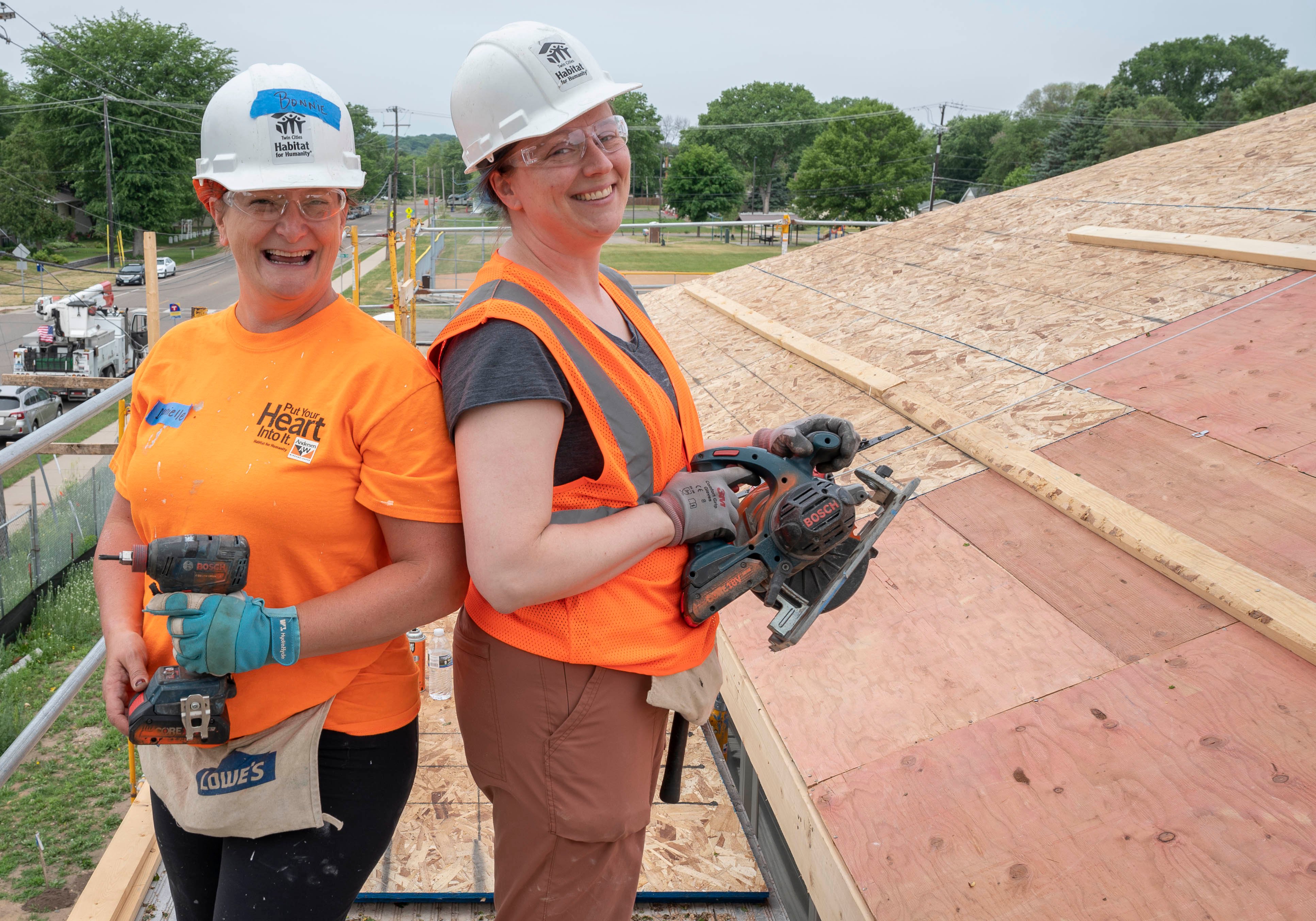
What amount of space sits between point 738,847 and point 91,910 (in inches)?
85.0

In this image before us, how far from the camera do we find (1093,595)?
2.63m

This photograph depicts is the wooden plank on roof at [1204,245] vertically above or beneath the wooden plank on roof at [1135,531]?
above

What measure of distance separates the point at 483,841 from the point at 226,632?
209 cm

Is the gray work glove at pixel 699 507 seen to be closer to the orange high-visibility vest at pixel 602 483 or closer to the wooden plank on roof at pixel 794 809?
the orange high-visibility vest at pixel 602 483

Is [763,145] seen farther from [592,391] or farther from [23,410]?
[592,391]

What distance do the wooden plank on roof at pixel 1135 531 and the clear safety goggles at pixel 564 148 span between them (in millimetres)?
2094

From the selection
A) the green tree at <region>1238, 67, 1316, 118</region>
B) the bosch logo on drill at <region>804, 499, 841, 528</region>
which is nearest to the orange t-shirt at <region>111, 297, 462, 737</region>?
the bosch logo on drill at <region>804, 499, 841, 528</region>

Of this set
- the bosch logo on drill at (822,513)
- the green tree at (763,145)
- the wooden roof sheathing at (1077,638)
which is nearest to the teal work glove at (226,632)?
the bosch logo on drill at (822,513)

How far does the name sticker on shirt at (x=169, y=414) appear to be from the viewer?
1534 millimetres

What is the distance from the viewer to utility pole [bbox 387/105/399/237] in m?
14.3

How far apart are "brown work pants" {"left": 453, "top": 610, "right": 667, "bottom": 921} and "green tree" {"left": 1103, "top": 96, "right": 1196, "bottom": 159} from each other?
59575 mm

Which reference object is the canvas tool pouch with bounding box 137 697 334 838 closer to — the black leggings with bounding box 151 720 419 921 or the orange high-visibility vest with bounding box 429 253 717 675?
the black leggings with bounding box 151 720 419 921

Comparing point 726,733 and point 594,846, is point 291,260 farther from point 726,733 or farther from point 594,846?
point 726,733

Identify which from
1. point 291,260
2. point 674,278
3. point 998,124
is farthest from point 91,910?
point 998,124
